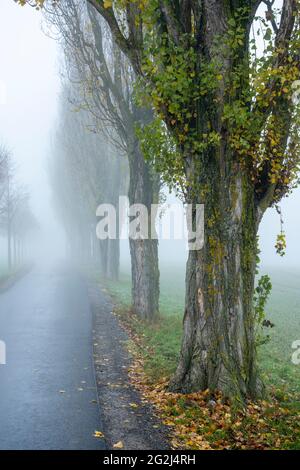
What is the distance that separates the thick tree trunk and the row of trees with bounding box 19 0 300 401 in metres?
6.69

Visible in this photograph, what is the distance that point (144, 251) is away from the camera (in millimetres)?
14727

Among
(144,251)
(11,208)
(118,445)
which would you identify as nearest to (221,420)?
(118,445)

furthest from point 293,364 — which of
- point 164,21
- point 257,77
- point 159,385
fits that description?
point 164,21

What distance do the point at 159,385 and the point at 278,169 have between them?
388cm

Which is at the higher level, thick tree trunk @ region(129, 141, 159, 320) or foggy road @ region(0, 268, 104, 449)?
thick tree trunk @ region(129, 141, 159, 320)

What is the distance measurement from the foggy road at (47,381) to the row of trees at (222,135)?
174 cm

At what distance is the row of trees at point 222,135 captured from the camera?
703cm

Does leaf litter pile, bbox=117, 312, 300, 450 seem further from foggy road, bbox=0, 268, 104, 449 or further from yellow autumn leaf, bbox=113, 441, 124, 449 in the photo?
foggy road, bbox=0, 268, 104, 449

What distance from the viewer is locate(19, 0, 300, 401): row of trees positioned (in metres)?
7.03

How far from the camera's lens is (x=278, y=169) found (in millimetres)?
7359

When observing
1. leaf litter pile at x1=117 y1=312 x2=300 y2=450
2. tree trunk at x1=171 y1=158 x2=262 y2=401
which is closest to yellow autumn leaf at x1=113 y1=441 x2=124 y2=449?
leaf litter pile at x1=117 y1=312 x2=300 y2=450

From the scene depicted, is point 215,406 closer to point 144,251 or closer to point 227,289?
point 227,289

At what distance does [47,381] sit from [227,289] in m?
3.40

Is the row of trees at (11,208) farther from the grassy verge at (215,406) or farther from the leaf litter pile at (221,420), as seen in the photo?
the leaf litter pile at (221,420)
